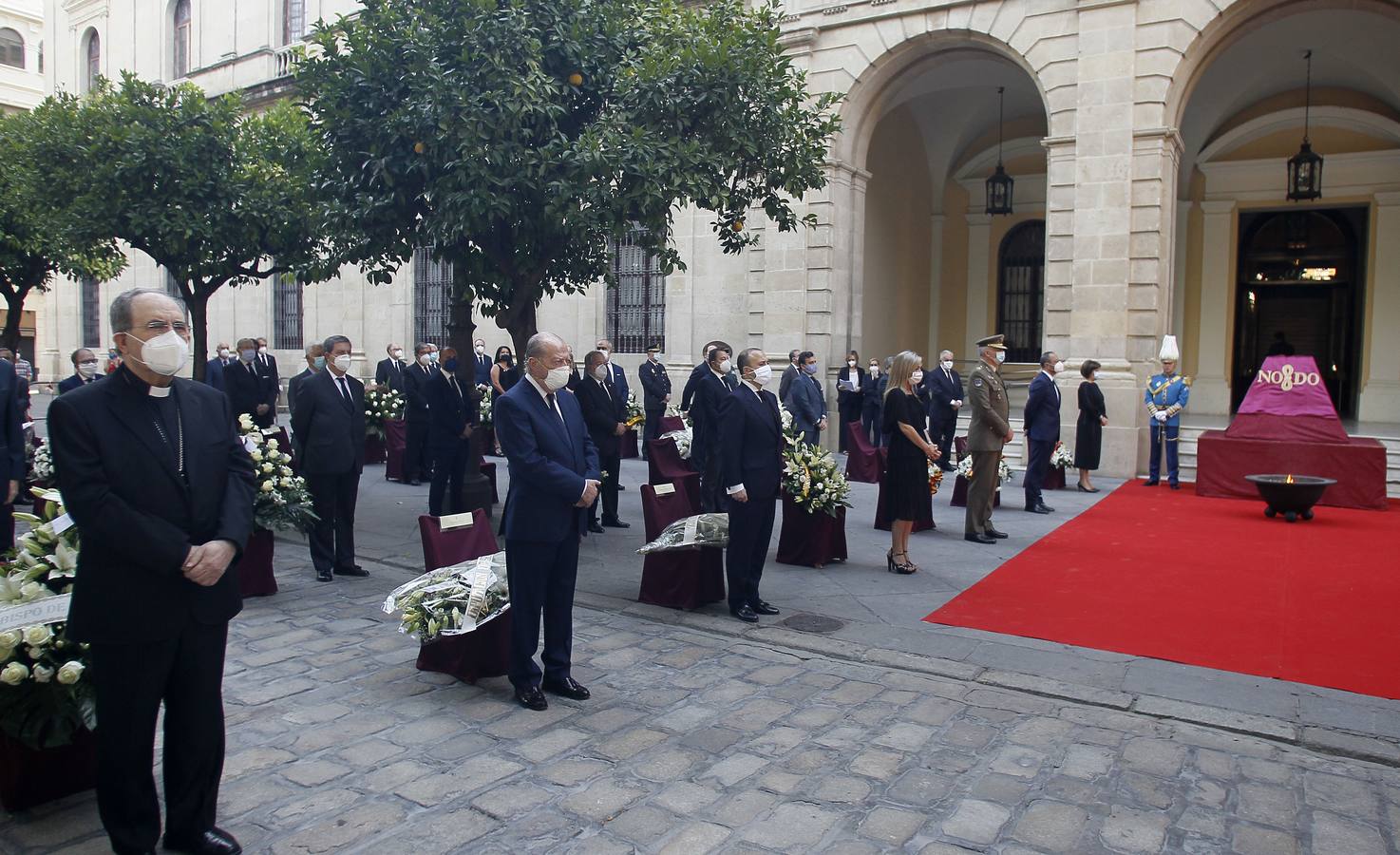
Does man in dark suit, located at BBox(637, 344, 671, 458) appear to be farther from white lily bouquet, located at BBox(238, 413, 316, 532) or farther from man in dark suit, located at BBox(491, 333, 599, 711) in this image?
man in dark suit, located at BBox(491, 333, 599, 711)

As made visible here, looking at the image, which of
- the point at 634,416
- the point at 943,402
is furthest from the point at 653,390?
the point at 943,402

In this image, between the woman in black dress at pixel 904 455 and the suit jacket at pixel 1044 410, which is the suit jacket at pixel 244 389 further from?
the suit jacket at pixel 1044 410

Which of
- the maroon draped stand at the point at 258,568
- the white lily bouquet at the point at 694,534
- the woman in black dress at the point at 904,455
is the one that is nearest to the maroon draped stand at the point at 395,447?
the maroon draped stand at the point at 258,568

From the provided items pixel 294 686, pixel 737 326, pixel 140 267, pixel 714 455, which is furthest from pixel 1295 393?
pixel 140 267

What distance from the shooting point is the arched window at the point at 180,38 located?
1101 inches

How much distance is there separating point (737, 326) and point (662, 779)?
46.2 ft

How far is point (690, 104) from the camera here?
8.61 metres

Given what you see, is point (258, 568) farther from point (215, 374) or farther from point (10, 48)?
point (10, 48)

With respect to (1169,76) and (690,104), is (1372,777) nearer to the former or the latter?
(690,104)

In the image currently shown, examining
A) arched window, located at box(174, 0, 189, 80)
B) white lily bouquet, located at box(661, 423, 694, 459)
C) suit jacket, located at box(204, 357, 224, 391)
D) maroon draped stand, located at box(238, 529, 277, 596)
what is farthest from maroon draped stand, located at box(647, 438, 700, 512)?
arched window, located at box(174, 0, 189, 80)

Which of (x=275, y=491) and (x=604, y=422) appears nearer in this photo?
(x=275, y=491)

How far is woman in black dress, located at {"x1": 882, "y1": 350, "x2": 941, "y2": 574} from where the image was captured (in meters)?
8.02

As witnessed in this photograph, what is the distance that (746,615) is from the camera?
661cm

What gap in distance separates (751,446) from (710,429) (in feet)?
7.17
